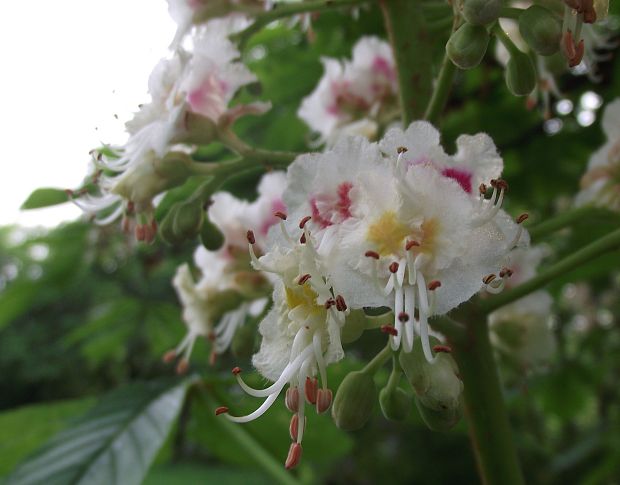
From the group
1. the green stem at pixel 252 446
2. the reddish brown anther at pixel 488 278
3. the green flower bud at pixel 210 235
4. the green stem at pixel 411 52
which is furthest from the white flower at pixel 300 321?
the green stem at pixel 252 446

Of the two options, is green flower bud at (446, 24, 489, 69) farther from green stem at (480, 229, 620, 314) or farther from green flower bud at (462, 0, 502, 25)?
green stem at (480, 229, 620, 314)

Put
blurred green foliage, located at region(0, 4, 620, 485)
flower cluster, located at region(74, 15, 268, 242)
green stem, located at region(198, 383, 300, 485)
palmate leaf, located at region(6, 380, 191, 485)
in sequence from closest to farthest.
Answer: flower cluster, located at region(74, 15, 268, 242) → palmate leaf, located at region(6, 380, 191, 485) → green stem, located at region(198, 383, 300, 485) → blurred green foliage, located at region(0, 4, 620, 485)

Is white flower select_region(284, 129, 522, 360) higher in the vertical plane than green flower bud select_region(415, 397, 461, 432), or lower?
higher

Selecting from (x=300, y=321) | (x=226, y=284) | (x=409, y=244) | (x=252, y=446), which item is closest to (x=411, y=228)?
(x=409, y=244)

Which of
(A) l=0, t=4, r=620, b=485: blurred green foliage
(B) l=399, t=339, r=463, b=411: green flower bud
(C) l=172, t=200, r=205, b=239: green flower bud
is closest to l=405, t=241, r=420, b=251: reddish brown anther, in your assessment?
(B) l=399, t=339, r=463, b=411: green flower bud

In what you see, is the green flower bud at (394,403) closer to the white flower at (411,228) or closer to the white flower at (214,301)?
the white flower at (411,228)

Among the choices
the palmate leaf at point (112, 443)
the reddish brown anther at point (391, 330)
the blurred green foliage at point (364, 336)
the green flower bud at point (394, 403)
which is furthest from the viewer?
the blurred green foliage at point (364, 336)

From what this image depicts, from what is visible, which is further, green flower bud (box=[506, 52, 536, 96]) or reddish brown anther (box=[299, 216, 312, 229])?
green flower bud (box=[506, 52, 536, 96])
